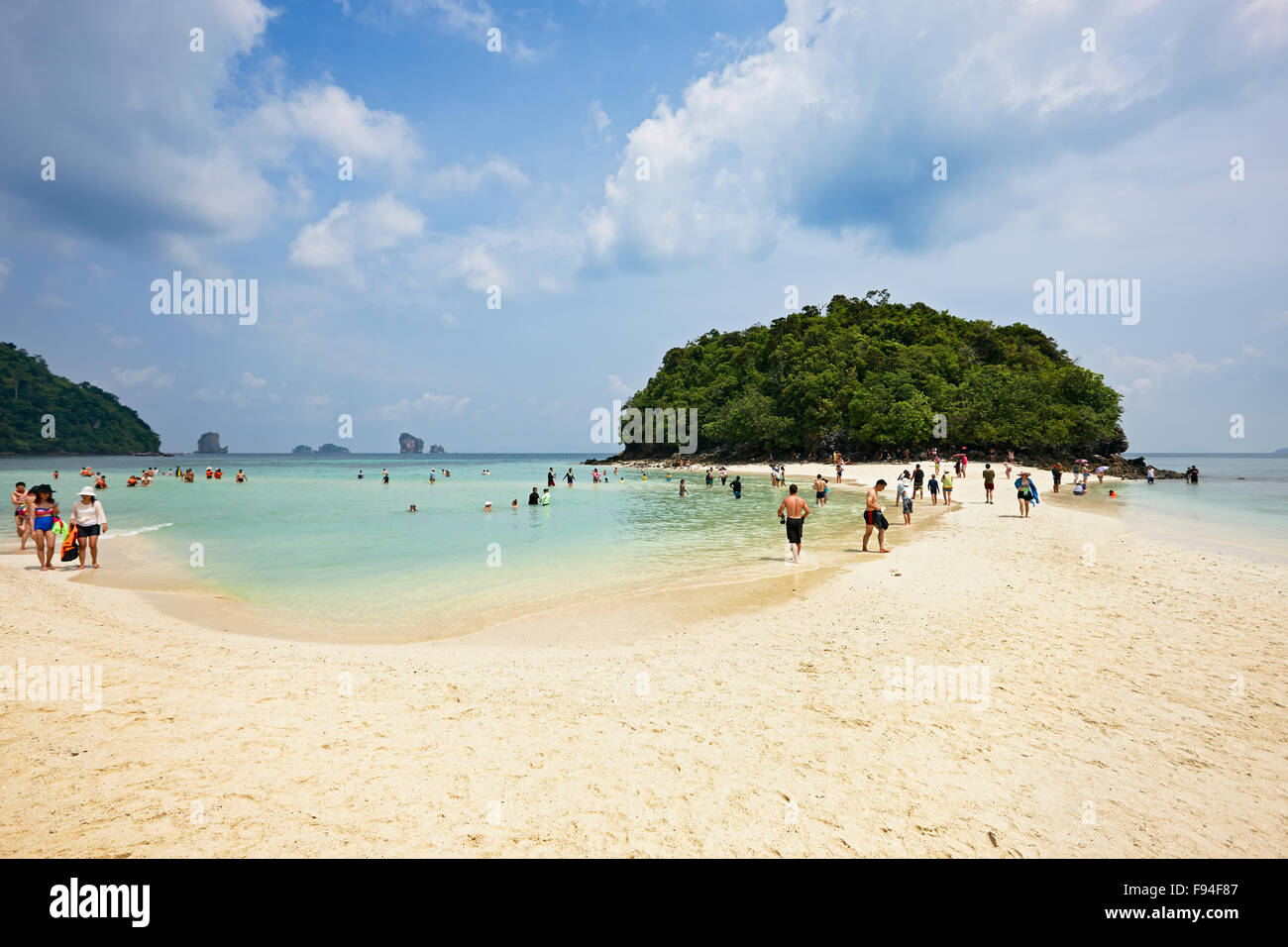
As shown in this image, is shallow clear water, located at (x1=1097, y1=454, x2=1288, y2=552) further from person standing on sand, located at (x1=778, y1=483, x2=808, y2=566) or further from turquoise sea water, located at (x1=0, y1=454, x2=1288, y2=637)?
person standing on sand, located at (x1=778, y1=483, x2=808, y2=566)

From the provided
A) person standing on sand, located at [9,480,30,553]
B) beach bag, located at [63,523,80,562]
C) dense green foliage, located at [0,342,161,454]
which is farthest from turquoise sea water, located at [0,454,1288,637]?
dense green foliage, located at [0,342,161,454]

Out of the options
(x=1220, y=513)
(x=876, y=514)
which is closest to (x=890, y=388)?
(x=1220, y=513)

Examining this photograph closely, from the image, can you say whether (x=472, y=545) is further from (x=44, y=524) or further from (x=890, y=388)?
(x=890, y=388)

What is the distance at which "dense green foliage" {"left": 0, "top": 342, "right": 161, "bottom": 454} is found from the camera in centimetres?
14700

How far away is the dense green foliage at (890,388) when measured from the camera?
66.6 metres

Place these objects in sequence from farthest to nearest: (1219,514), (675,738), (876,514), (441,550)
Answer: (1219,514) → (441,550) → (876,514) → (675,738)

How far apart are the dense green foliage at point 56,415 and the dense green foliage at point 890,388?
167873mm

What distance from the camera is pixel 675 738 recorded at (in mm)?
5352

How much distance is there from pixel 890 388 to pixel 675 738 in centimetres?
7880

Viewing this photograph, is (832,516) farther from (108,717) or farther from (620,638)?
(108,717)
